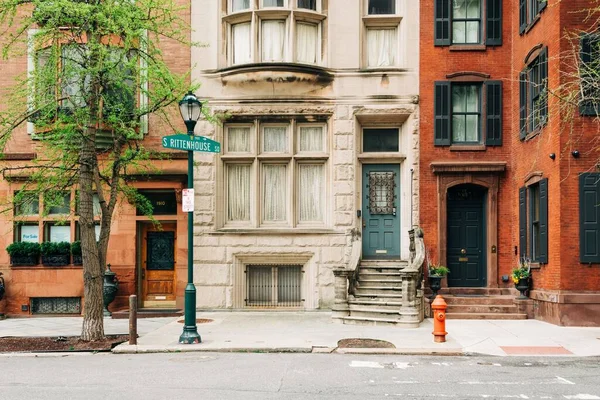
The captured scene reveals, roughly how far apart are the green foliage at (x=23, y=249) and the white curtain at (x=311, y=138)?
806 cm

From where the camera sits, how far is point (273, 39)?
62.8ft

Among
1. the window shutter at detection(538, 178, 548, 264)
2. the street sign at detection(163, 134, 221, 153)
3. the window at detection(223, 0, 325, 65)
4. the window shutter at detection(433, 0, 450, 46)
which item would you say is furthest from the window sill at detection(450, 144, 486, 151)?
the street sign at detection(163, 134, 221, 153)

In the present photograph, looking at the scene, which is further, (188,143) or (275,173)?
(275,173)

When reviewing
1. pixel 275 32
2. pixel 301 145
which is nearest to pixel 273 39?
pixel 275 32

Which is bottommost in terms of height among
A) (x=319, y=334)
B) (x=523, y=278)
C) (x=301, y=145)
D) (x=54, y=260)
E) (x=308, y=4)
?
(x=319, y=334)

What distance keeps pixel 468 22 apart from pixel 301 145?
5.88 m

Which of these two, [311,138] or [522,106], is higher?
[522,106]

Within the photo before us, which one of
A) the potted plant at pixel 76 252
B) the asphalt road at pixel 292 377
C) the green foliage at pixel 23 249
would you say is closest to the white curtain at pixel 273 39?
the potted plant at pixel 76 252

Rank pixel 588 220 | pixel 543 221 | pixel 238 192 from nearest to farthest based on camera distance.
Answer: pixel 588 220 < pixel 543 221 < pixel 238 192

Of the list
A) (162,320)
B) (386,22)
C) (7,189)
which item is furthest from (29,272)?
(386,22)

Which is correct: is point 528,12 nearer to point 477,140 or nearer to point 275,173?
point 477,140

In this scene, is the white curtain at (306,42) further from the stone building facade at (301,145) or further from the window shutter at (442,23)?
the window shutter at (442,23)

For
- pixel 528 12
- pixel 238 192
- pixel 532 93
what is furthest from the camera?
pixel 238 192

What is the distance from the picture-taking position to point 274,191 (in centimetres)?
1961
